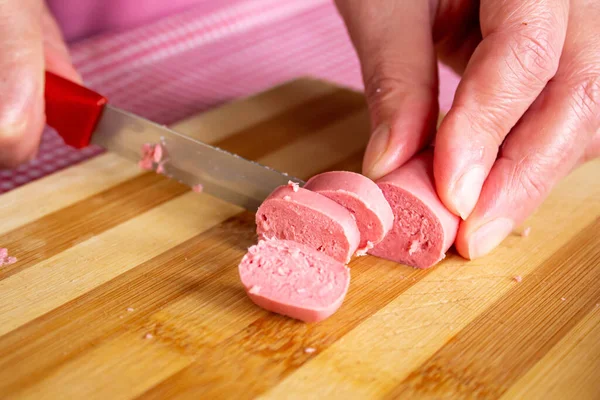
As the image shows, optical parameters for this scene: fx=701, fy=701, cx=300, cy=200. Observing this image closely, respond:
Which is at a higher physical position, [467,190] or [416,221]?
[467,190]

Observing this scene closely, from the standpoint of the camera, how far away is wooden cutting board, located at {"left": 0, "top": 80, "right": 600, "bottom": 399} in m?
2.37

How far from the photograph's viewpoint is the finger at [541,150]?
299cm

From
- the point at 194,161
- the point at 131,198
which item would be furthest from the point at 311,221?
the point at 131,198

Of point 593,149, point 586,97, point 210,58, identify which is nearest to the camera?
point 586,97

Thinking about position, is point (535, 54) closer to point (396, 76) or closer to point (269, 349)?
point (396, 76)

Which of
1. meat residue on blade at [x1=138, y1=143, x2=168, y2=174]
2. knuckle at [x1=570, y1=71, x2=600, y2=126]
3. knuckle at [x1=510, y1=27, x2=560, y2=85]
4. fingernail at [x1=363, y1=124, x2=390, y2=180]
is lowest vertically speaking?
meat residue on blade at [x1=138, y1=143, x2=168, y2=174]

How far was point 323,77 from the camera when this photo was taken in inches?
204

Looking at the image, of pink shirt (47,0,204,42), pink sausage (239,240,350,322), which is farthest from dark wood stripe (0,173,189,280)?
pink shirt (47,0,204,42)

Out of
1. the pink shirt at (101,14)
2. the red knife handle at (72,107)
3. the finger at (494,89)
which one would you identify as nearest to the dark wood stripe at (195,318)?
the finger at (494,89)

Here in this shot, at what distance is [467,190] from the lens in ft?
9.50

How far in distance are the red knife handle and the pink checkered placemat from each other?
428mm

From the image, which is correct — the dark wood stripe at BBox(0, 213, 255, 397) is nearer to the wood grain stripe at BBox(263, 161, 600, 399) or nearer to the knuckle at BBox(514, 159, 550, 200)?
the wood grain stripe at BBox(263, 161, 600, 399)

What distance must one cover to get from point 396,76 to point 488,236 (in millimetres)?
879

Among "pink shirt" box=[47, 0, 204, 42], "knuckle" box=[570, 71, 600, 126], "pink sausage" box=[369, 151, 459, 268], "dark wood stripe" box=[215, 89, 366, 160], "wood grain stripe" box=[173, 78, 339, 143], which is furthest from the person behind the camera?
"pink shirt" box=[47, 0, 204, 42]
